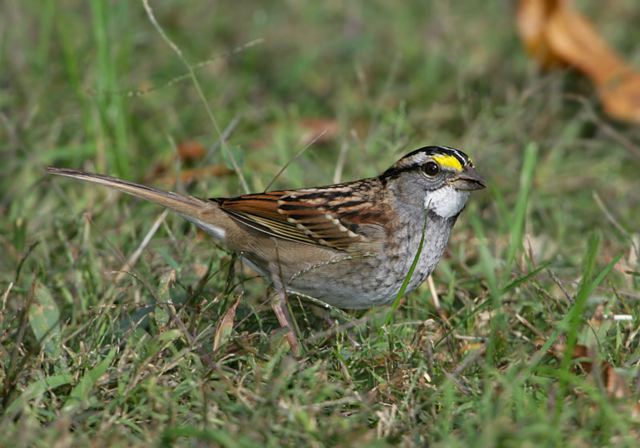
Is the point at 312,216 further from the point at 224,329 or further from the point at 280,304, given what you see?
the point at 224,329

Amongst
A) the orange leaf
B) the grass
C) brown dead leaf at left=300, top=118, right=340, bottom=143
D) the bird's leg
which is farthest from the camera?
the orange leaf

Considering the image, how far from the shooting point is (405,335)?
4336 millimetres

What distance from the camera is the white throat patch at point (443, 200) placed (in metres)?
4.51

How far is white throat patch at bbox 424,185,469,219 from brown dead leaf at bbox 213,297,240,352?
41.7 inches

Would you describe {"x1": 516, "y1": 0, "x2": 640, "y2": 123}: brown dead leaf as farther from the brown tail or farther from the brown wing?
the brown tail

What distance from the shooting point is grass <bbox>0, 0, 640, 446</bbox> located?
3.54 meters

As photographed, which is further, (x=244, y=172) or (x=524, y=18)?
(x=524, y=18)

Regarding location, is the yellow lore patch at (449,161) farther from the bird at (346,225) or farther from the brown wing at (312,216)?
the brown wing at (312,216)

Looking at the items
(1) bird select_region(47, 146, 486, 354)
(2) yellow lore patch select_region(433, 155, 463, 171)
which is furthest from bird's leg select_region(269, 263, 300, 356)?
(2) yellow lore patch select_region(433, 155, 463, 171)

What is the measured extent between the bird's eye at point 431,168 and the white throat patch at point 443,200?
8cm

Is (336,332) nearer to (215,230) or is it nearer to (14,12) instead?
(215,230)

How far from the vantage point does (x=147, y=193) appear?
4.48 m

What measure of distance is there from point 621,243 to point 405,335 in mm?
1628

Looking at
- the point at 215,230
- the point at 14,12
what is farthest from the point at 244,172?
the point at 14,12
